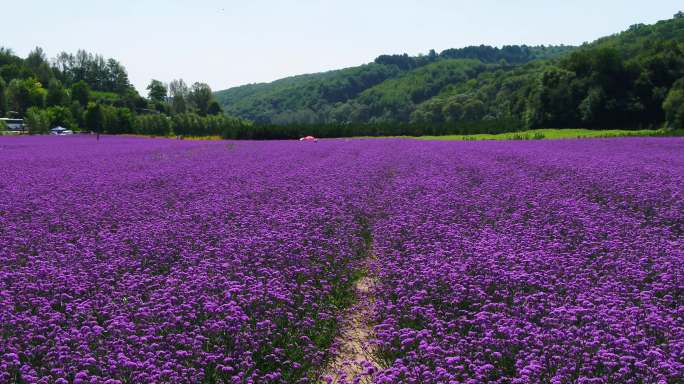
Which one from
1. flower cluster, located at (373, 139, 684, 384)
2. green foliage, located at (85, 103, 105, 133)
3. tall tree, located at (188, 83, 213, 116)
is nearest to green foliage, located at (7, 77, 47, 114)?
green foliage, located at (85, 103, 105, 133)

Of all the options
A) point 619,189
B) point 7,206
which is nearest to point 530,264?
Result: point 619,189

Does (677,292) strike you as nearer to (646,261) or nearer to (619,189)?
(646,261)

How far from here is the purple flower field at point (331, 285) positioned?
12.6ft

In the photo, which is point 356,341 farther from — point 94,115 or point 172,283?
point 94,115

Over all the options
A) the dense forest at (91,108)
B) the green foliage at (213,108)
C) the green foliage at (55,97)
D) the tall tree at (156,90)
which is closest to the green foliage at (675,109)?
the dense forest at (91,108)

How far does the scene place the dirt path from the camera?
4758 millimetres

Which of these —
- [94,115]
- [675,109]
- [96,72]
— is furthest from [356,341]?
[96,72]

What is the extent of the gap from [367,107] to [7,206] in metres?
170

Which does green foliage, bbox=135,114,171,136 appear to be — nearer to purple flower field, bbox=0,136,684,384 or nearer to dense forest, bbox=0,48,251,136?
dense forest, bbox=0,48,251,136

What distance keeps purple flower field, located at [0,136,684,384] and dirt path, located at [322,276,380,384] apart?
0.46ft

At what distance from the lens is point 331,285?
19.5 ft

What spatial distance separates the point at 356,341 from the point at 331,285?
0.82 metres

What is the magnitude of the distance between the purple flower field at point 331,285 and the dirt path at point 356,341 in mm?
139

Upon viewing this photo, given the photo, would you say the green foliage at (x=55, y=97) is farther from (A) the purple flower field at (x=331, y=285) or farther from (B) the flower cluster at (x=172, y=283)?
(A) the purple flower field at (x=331, y=285)
